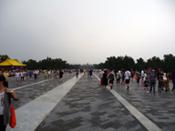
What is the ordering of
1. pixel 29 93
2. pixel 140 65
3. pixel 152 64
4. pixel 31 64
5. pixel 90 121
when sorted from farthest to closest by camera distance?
pixel 31 64 → pixel 140 65 → pixel 152 64 → pixel 29 93 → pixel 90 121

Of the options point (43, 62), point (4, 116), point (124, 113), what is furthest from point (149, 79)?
point (43, 62)

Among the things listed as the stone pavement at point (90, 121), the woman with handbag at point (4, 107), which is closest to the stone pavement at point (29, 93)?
the stone pavement at point (90, 121)

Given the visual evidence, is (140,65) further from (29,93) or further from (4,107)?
(4,107)

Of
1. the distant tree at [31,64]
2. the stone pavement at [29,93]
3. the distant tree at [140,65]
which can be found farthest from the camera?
the distant tree at [31,64]

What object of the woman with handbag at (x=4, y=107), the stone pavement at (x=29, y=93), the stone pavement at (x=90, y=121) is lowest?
the stone pavement at (x=90, y=121)

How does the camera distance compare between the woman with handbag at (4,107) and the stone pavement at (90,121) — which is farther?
the stone pavement at (90,121)

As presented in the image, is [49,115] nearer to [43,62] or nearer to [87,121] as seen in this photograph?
[87,121]

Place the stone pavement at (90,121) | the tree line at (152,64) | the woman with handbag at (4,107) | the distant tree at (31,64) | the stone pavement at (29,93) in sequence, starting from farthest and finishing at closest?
the distant tree at (31,64), the tree line at (152,64), the stone pavement at (29,93), the stone pavement at (90,121), the woman with handbag at (4,107)

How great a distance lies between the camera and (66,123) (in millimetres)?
9211

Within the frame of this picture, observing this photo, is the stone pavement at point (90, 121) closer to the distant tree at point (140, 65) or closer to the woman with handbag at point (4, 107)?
the woman with handbag at point (4, 107)

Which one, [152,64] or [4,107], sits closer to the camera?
[4,107]

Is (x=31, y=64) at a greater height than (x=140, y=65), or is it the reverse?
(x=31, y=64)

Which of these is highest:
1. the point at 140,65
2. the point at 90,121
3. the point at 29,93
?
the point at 140,65

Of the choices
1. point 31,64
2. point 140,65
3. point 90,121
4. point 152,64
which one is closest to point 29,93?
point 90,121
